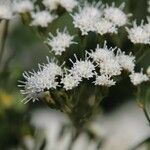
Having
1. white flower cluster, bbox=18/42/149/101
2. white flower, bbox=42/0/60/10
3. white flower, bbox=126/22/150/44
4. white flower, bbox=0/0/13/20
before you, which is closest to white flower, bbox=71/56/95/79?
white flower cluster, bbox=18/42/149/101

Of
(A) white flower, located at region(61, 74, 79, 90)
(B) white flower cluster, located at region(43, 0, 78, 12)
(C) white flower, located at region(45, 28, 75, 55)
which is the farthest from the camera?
(B) white flower cluster, located at region(43, 0, 78, 12)

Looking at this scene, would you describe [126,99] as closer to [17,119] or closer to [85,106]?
[17,119]

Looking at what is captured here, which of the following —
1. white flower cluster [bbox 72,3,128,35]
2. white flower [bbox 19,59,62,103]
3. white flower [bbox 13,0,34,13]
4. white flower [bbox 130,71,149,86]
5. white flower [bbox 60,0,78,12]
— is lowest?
white flower [bbox 130,71,149,86]

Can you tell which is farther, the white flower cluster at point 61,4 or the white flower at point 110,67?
the white flower cluster at point 61,4

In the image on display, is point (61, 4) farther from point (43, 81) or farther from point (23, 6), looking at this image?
point (43, 81)

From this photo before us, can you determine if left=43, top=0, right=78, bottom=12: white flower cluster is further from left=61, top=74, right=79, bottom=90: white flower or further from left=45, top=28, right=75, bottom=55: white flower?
left=61, top=74, right=79, bottom=90: white flower

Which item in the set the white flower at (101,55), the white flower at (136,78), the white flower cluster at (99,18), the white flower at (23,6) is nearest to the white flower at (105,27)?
the white flower cluster at (99,18)

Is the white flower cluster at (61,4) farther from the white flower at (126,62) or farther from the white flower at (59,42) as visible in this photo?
the white flower at (126,62)

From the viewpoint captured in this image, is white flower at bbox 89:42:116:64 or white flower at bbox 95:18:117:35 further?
white flower at bbox 95:18:117:35
